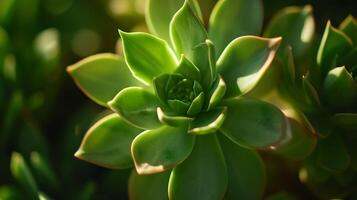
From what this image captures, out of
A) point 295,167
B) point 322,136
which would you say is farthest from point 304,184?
point 322,136

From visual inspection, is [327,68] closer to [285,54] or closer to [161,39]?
[285,54]

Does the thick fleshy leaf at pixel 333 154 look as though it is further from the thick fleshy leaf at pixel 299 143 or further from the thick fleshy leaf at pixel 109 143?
the thick fleshy leaf at pixel 109 143

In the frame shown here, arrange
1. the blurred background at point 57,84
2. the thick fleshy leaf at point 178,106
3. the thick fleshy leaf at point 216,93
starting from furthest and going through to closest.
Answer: the blurred background at point 57,84 < the thick fleshy leaf at point 178,106 < the thick fleshy leaf at point 216,93

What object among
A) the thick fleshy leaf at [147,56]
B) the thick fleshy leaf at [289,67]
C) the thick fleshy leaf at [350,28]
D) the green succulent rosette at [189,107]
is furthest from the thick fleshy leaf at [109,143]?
the thick fleshy leaf at [350,28]

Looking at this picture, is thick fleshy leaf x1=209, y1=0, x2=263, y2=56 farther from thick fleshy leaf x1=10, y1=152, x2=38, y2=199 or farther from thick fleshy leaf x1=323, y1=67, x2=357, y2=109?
thick fleshy leaf x1=10, y1=152, x2=38, y2=199

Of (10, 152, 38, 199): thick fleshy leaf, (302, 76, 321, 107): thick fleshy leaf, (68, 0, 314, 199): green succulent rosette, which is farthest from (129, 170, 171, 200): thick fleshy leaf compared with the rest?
(302, 76, 321, 107): thick fleshy leaf

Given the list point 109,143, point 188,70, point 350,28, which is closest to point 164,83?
point 188,70
